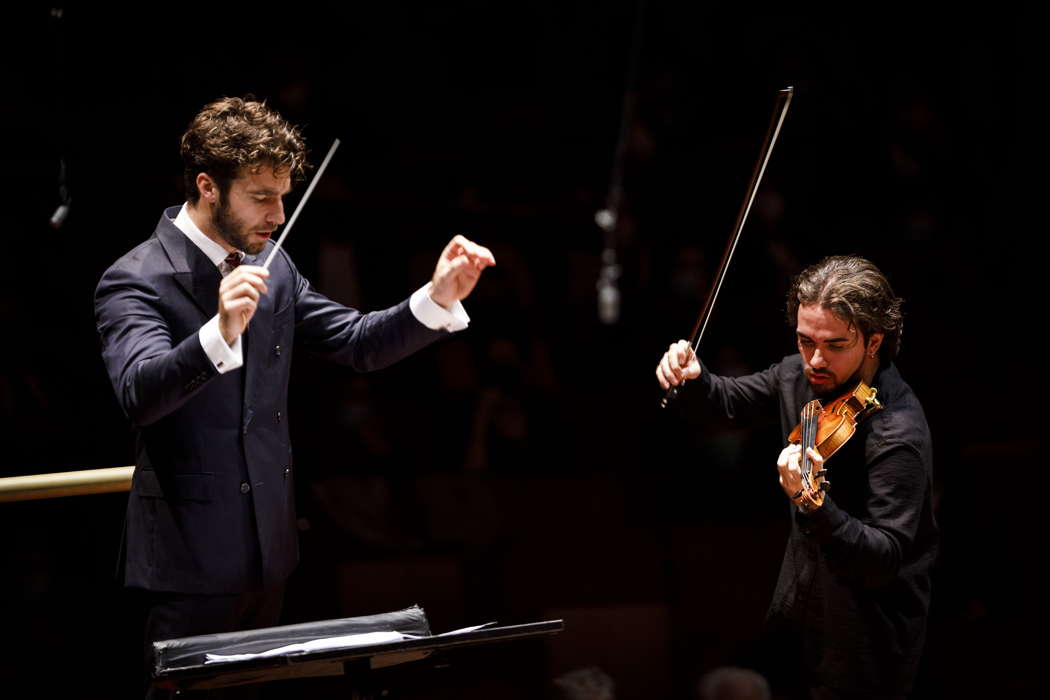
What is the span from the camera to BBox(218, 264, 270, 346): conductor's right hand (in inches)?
74.1

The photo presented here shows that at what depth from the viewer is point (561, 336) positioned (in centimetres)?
432

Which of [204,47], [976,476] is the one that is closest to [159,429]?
[204,47]

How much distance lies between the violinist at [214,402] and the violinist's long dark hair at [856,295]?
0.67m

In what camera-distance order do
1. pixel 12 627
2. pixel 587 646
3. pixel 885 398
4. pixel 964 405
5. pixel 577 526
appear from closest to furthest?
pixel 885 398 < pixel 12 627 < pixel 587 646 < pixel 577 526 < pixel 964 405

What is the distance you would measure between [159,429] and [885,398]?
1401mm

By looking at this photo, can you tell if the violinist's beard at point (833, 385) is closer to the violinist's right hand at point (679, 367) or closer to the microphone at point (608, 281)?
the violinist's right hand at point (679, 367)

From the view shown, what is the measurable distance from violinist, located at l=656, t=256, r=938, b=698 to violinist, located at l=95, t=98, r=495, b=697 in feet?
2.29

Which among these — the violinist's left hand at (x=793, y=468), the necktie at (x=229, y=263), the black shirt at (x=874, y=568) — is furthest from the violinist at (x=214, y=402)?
the black shirt at (x=874, y=568)

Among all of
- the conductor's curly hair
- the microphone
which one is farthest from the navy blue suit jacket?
the microphone

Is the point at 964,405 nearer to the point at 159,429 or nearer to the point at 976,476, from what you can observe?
the point at 976,476

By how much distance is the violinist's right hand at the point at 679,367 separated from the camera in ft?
7.98

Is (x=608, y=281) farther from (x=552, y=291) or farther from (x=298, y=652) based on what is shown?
(x=298, y=652)

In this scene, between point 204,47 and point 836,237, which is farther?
point 836,237

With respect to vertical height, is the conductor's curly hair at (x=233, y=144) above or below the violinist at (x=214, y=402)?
above
